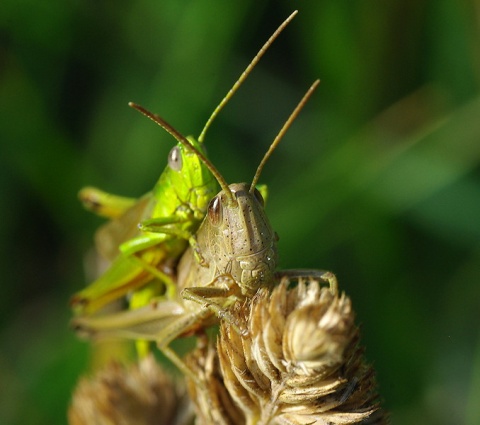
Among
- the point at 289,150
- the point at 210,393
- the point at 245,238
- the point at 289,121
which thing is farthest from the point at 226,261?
the point at 289,150

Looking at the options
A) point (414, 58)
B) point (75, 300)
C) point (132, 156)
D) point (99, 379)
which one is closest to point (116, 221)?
point (75, 300)

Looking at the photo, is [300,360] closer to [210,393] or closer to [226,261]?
[210,393]

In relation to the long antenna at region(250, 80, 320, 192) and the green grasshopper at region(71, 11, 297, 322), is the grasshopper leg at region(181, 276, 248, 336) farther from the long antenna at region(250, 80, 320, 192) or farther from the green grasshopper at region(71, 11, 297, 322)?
the long antenna at region(250, 80, 320, 192)

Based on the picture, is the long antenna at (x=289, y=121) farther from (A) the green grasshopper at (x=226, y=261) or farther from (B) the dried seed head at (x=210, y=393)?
(B) the dried seed head at (x=210, y=393)

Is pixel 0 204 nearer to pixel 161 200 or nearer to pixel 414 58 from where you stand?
pixel 161 200

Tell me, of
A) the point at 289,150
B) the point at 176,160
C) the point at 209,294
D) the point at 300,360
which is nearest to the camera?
the point at 300,360

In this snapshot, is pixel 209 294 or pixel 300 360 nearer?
pixel 300 360
